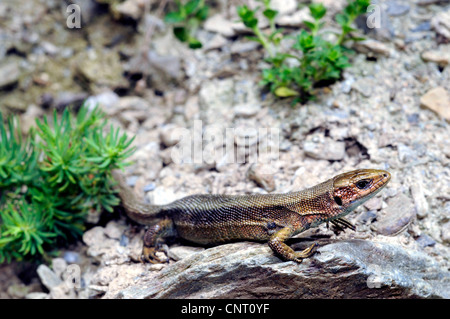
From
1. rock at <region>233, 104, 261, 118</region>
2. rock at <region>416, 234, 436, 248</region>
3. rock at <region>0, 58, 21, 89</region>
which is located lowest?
rock at <region>416, 234, 436, 248</region>

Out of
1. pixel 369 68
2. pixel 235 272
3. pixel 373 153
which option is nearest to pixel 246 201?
pixel 235 272

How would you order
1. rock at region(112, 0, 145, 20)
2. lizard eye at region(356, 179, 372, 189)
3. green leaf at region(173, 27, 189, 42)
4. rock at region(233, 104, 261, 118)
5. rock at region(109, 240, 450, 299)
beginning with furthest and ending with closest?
rock at region(112, 0, 145, 20) < green leaf at region(173, 27, 189, 42) < rock at region(233, 104, 261, 118) < lizard eye at region(356, 179, 372, 189) < rock at region(109, 240, 450, 299)

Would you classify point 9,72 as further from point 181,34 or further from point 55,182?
point 55,182

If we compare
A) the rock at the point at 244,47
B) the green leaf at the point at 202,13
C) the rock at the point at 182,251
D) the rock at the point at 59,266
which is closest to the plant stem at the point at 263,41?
the rock at the point at 244,47

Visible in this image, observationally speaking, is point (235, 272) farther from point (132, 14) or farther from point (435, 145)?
point (132, 14)

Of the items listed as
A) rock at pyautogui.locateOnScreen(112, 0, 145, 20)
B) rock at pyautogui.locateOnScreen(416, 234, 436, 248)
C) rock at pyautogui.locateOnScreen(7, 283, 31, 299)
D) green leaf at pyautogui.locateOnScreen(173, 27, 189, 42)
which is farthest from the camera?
rock at pyautogui.locateOnScreen(112, 0, 145, 20)

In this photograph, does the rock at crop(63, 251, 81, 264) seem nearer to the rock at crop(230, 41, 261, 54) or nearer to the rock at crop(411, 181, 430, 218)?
the rock at crop(230, 41, 261, 54)

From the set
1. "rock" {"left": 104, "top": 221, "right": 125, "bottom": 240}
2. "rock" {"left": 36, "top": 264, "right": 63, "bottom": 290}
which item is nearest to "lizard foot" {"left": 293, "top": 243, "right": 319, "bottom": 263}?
"rock" {"left": 104, "top": 221, "right": 125, "bottom": 240}
